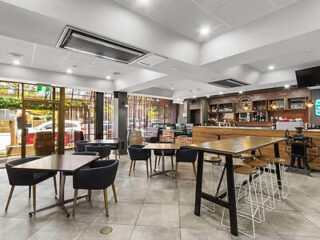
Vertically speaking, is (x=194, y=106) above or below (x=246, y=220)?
above

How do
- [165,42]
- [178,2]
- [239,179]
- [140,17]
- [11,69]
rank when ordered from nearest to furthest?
[178,2] → [140,17] → [165,42] → [239,179] → [11,69]

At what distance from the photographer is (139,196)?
10.8 ft

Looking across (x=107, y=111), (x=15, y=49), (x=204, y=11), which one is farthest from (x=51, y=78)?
(x=204, y=11)

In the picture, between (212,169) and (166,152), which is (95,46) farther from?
(212,169)

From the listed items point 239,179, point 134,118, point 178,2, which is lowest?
point 239,179

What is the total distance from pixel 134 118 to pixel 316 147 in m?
8.83

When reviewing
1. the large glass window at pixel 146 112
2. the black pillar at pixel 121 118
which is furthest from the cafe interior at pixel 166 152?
the large glass window at pixel 146 112

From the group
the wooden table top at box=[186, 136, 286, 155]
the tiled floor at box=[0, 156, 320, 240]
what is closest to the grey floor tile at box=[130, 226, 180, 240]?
the tiled floor at box=[0, 156, 320, 240]

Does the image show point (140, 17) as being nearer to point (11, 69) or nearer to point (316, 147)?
point (11, 69)

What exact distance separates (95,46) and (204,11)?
6.29ft

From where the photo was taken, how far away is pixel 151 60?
3600mm

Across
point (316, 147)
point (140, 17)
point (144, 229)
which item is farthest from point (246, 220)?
point (316, 147)

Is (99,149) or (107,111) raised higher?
(107,111)

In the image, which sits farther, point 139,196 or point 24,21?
point 139,196
